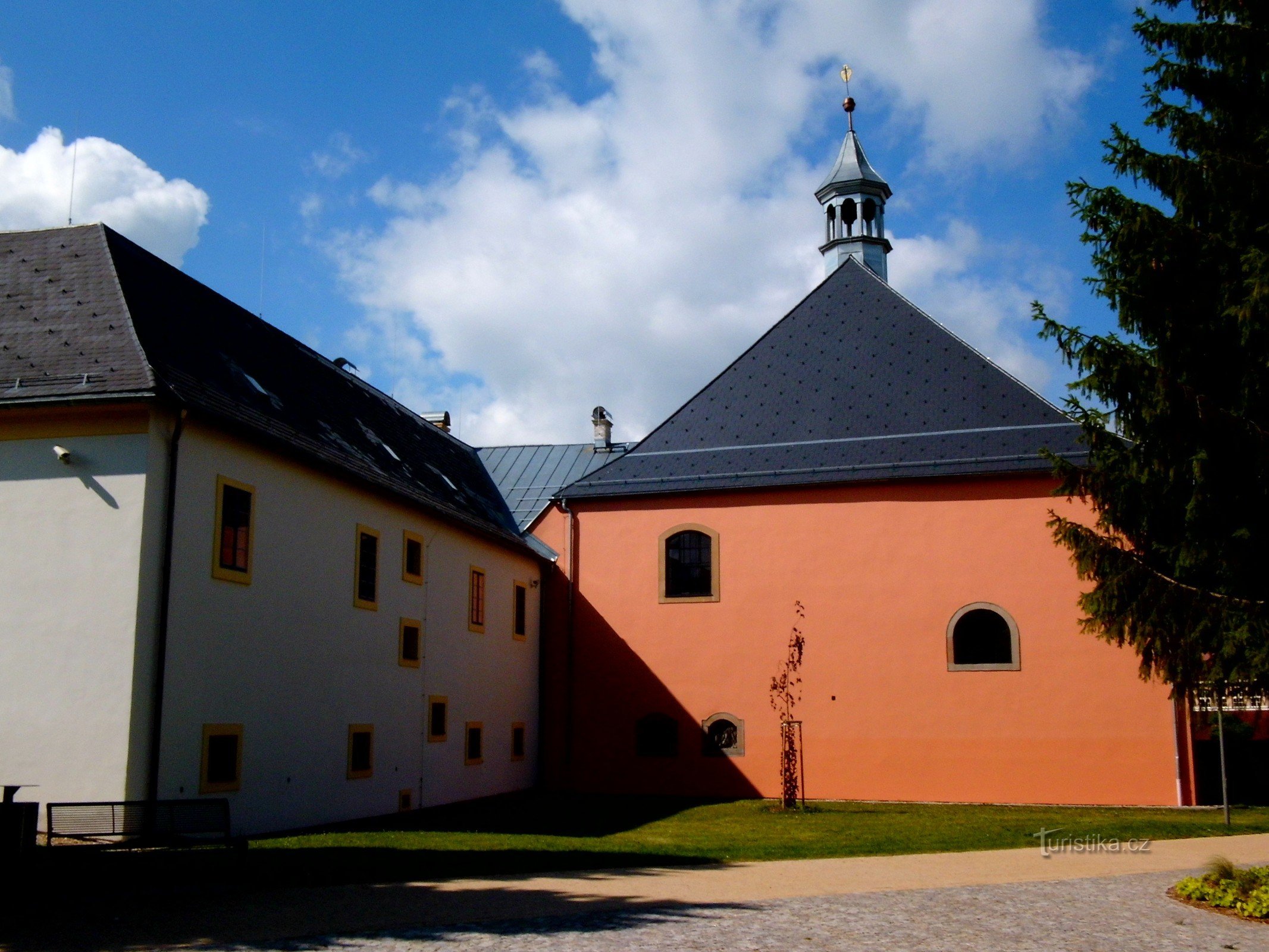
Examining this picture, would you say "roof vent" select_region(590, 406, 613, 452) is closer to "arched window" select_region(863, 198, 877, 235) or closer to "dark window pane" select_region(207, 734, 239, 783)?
"arched window" select_region(863, 198, 877, 235)

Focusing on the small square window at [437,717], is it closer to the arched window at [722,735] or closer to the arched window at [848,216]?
the arched window at [722,735]

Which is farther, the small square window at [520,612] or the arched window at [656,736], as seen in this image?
the small square window at [520,612]

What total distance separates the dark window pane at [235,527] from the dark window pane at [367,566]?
303 cm

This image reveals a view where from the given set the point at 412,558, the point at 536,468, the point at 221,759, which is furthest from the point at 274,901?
the point at 536,468

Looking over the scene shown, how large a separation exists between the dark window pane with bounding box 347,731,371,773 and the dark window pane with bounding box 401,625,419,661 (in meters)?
1.76

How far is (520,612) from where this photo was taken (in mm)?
24719

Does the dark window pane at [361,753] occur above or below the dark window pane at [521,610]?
below

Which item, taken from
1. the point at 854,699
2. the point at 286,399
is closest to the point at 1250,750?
the point at 854,699

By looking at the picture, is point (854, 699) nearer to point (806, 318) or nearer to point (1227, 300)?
point (806, 318)

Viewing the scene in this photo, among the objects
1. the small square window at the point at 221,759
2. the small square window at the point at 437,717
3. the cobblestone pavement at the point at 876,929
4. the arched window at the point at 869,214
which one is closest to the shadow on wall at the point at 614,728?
the small square window at the point at 437,717

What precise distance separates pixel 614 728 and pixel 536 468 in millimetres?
8054

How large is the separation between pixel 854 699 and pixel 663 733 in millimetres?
4039

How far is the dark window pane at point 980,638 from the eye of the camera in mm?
22000

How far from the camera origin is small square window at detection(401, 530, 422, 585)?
19.7m
